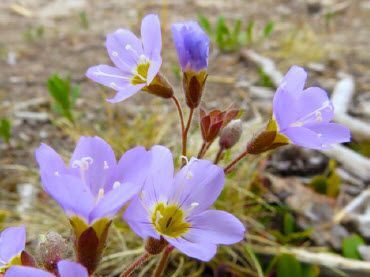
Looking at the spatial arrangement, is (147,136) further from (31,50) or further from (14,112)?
(31,50)

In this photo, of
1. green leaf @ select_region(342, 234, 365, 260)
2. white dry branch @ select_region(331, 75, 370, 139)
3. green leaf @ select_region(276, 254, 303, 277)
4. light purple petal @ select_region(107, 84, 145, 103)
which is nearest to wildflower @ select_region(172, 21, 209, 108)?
light purple petal @ select_region(107, 84, 145, 103)

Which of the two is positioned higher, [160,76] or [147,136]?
[160,76]

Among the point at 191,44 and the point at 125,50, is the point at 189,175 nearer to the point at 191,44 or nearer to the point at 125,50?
the point at 191,44

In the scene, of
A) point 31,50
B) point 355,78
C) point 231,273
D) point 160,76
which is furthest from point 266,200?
point 31,50

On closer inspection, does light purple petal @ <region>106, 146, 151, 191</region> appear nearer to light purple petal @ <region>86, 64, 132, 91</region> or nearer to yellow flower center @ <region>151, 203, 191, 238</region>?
yellow flower center @ <region>151, 203, 191, 238</region>

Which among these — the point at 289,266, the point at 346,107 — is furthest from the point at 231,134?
the point at 346,107

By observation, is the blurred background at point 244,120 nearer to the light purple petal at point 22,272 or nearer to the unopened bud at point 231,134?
the unopened bud at point 231,134
